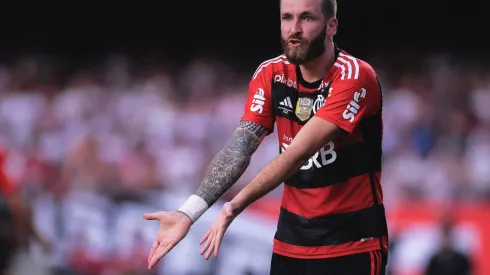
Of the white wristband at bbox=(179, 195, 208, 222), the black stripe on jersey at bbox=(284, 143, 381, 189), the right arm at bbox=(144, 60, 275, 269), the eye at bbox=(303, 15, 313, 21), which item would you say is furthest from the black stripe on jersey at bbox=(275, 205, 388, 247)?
the eye at bbox=(303, 15, 313, 21)

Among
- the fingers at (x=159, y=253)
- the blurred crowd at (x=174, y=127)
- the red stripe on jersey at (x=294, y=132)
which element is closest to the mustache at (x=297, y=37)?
the red stripe on jersey at (x=294, y=132)

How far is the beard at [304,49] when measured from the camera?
5.25 metres

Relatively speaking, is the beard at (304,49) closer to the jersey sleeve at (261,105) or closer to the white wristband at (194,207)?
the jersey sleeve at (261,105)

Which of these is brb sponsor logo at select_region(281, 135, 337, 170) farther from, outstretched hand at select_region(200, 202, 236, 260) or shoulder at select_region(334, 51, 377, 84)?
outstretched hand at select_region(200, 202, 236, 260)

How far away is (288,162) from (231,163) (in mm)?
520

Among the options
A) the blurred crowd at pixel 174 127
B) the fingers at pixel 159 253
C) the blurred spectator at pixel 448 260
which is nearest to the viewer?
the fingers at pixel 159 253

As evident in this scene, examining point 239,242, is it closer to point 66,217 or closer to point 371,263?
point 66,217

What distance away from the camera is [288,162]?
197 inches

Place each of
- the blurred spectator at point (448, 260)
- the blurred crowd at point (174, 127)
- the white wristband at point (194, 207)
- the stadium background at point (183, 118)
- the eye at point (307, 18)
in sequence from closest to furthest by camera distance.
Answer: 1. the white wristband at point (194, 207)
2. the eye at point (307, 18)
3. the blurred spectator at point (448, 260)
4. the stadium background at point (183, 118)
5. the blurred crowd at point (174, 127)

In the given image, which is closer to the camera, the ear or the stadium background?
the ear

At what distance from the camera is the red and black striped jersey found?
530 centimetres

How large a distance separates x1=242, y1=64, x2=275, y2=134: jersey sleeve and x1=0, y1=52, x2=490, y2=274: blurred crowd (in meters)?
5.54

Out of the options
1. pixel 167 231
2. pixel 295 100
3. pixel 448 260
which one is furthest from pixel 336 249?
pixel 448 260

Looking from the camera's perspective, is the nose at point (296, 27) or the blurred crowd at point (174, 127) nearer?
the nose at point (296, 27)
